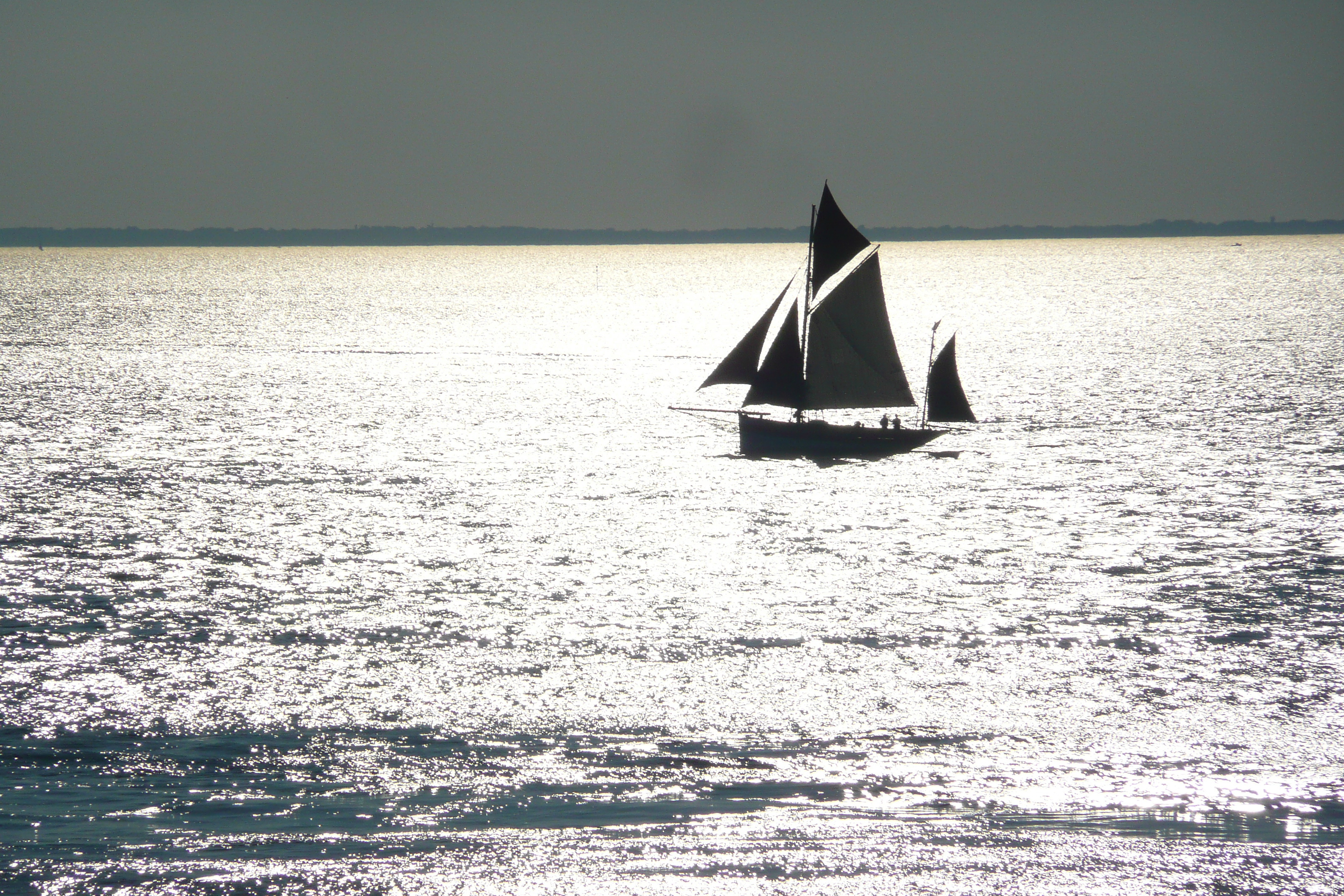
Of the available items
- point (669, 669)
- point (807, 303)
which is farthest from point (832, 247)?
point (669, 669)

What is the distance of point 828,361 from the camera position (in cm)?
6181

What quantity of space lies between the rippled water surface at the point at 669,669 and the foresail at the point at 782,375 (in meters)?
3.68

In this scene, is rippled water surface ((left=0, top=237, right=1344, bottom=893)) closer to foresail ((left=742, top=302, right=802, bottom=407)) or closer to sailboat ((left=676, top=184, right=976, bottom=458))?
sailboat ((left=676, top=184, right=976, bottom=458))

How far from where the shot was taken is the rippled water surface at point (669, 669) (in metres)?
21.4

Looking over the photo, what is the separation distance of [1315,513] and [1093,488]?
9.37 meters

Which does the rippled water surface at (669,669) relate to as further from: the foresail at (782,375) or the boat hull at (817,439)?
the foresail at (782,375)

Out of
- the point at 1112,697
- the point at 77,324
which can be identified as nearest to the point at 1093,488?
the point at 1112,697

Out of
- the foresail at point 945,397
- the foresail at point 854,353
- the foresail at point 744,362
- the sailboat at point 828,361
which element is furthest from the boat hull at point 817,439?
the foresail at point 744,362

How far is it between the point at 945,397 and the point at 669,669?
38.6 metres

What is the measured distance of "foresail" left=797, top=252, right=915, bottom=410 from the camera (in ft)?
199

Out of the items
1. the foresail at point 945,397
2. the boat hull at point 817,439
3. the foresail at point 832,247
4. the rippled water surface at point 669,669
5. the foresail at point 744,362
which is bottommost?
the rippled water surface at point 669,669

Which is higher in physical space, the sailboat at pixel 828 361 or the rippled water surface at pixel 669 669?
the sailboat at pixel 828 361

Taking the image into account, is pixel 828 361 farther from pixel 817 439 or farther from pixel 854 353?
pixel 817 439

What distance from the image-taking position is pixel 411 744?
25.6 meters
